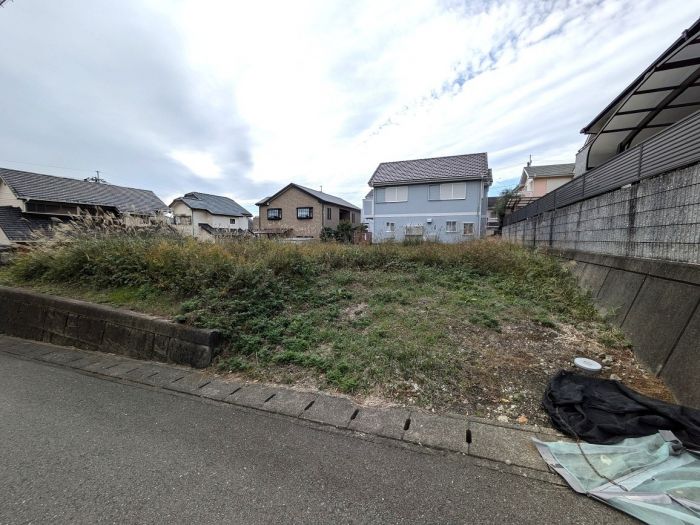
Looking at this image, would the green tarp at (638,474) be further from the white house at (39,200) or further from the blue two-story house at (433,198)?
the white house at (39,200)

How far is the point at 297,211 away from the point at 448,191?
13.8 meters

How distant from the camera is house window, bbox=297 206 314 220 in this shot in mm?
25875

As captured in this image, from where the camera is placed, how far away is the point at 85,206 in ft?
60.7

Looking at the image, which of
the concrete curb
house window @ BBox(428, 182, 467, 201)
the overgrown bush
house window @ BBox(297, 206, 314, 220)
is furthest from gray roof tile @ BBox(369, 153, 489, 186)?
the concrete curb

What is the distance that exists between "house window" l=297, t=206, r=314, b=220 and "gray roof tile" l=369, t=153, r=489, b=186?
306 inches

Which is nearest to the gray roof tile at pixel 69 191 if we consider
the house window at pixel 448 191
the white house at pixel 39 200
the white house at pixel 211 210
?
the white house at pixel 39 200

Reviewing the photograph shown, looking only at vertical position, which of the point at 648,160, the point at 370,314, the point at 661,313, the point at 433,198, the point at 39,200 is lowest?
the point at 370,314

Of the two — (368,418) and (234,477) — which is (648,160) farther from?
(234,477)

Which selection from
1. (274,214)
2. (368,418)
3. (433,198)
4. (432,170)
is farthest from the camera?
(274,214)

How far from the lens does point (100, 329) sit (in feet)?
12.0

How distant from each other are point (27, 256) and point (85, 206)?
57.6ft

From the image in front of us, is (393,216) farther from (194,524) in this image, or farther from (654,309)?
(194,524)

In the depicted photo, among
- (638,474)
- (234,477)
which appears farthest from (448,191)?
(234,477)

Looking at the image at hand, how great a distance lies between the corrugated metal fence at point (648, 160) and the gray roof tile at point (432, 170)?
12.5 m
